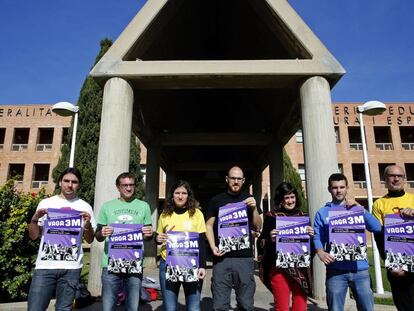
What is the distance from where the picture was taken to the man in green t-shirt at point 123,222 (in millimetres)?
3893

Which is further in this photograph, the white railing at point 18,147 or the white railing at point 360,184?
the white railing at point 18,147

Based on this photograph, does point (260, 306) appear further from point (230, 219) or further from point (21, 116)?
point (21, 116)

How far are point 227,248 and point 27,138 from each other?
36294mm

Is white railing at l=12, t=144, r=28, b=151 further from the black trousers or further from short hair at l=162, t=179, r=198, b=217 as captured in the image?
the black trousers

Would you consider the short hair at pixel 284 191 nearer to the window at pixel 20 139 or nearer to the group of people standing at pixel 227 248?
the group of people standing at pixel 227 248

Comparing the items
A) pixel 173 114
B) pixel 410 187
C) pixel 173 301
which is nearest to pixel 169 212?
pixel 173 301

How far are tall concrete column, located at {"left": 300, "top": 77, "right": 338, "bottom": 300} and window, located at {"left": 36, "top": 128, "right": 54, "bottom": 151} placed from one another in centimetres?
3184

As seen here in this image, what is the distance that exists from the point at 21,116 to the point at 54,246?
34188 millimetres

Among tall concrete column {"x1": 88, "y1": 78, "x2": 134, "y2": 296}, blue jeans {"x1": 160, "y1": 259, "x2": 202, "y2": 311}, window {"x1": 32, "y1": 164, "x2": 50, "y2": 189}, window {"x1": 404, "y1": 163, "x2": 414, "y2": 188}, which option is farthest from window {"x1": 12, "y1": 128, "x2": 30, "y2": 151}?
window {"x1": 404, "y1": 163, "x2": 414, "y2": 188}

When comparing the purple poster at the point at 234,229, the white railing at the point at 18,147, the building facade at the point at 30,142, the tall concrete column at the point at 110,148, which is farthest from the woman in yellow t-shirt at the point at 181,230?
the white railing at the point at 18,147

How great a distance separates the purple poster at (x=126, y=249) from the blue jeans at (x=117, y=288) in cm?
11

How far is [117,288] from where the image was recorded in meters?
3.95

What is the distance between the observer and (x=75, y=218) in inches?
150

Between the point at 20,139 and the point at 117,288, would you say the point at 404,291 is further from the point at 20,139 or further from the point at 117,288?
the point at 20,139
